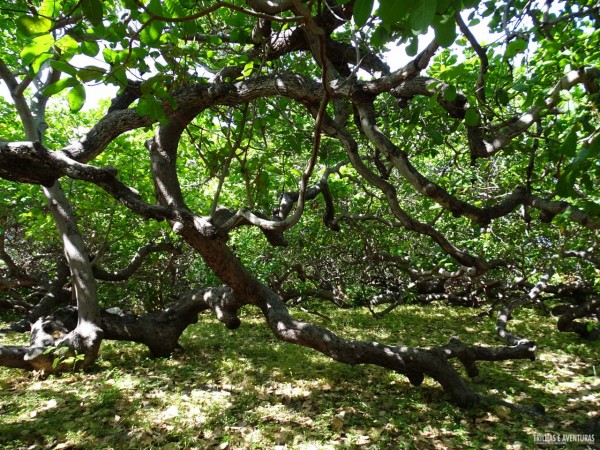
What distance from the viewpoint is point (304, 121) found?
6879mm

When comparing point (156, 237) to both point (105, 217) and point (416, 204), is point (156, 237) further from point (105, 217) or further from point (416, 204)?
point (416, 204)

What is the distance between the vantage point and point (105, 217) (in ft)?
28.2

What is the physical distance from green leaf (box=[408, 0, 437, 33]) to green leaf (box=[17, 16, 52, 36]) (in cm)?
166

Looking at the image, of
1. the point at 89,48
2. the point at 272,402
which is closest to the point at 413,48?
the point at 89,48

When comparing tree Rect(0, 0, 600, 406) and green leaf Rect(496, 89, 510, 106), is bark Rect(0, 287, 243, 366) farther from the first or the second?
green leaf Rect(496, 89, 510, 106)

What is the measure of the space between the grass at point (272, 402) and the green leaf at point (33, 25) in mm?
3462

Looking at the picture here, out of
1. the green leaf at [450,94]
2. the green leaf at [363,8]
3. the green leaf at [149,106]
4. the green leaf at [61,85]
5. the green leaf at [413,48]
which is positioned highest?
the green leaf at [450,94]

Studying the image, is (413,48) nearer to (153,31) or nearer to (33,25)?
(153,31)

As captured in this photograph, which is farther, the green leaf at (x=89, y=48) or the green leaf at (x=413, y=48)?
the green leaf at (x=413, y=48)

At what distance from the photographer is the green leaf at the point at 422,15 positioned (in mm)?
982

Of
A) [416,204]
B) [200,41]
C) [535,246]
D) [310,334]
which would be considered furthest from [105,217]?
[535,246]

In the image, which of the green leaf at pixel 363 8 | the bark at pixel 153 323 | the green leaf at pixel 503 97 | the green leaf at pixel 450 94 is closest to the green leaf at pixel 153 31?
the green leaf at pixel 363 8

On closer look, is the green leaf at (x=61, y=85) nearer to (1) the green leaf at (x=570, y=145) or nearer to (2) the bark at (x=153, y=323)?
(1) the green leaf at (x=570, y=145)

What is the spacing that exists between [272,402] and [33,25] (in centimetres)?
418
